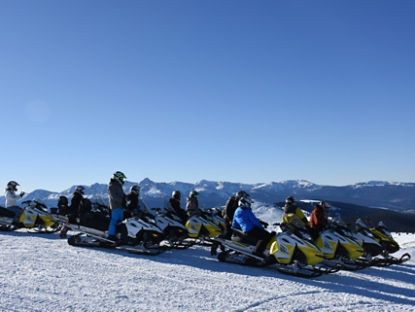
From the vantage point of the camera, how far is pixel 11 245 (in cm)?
1006

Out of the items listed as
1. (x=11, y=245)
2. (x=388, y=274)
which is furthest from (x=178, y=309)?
(x=11, y=245)

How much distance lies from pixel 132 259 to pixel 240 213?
2.55 meters

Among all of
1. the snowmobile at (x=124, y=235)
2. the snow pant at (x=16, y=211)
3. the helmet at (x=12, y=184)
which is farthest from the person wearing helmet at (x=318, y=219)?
the helmet at (x=12, y=184)

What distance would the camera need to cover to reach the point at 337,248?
884 cm

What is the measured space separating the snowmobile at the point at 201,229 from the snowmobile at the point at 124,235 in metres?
1.87

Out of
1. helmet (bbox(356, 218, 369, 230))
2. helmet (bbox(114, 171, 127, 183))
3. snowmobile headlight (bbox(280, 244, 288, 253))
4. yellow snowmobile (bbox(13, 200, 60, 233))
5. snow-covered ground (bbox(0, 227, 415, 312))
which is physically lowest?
snow-covered ground (bbox(0, 227, 415, 312))

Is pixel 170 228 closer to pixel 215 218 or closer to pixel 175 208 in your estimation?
pixel 175 208

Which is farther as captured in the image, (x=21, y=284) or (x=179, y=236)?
(x=179, y=236)

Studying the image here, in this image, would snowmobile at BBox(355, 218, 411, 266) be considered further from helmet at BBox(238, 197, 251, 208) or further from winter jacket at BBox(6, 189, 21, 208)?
winter jacket at BBox(6, 189, 21, 208)

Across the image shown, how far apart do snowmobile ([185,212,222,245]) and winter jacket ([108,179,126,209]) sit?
113 inches

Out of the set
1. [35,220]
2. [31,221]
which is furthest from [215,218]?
[31,221]

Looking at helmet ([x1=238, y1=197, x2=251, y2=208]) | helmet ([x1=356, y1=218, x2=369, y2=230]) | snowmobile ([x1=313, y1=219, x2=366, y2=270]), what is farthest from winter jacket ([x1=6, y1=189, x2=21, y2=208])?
helmet ([x1=356, y1=218, x2=369, y2=230])

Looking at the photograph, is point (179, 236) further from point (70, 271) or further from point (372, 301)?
point (372, 301)

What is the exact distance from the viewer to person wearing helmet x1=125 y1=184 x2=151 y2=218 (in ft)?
32.5
